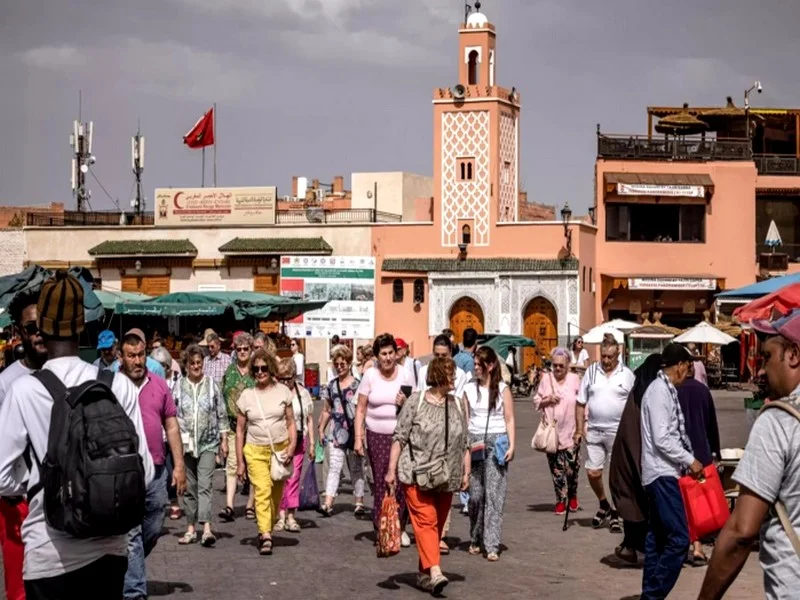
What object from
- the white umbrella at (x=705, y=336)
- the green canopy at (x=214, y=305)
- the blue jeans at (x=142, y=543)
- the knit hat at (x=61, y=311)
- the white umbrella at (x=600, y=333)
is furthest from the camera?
the white umbrella at (x=600, y=333)

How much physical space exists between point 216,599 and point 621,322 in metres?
36.3

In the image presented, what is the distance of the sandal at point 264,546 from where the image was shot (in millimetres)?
13164

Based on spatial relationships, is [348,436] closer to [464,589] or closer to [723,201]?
[464,589]

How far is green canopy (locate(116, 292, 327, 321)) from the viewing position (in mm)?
33719

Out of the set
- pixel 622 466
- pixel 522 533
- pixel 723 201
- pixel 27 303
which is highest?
pixel 723 201

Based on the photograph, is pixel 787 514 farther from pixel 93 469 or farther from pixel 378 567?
pixel 378 567

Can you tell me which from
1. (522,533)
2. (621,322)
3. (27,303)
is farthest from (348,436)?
(621,322)

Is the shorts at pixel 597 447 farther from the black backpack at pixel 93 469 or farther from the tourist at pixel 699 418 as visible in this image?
the black backpack at pixel 93 469

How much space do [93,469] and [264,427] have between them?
7.96m

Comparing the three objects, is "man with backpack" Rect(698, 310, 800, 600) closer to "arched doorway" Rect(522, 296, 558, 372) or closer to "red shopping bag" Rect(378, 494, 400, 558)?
"red shopping bag" Rect(378, 494, 400, 558)

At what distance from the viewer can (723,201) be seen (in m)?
54.2

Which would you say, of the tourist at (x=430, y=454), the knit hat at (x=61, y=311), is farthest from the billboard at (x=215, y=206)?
the knit hat at (x=61, y=311)

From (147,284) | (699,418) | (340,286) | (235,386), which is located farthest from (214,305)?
(147,284)

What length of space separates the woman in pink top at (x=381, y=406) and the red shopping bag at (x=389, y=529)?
2300 mm
